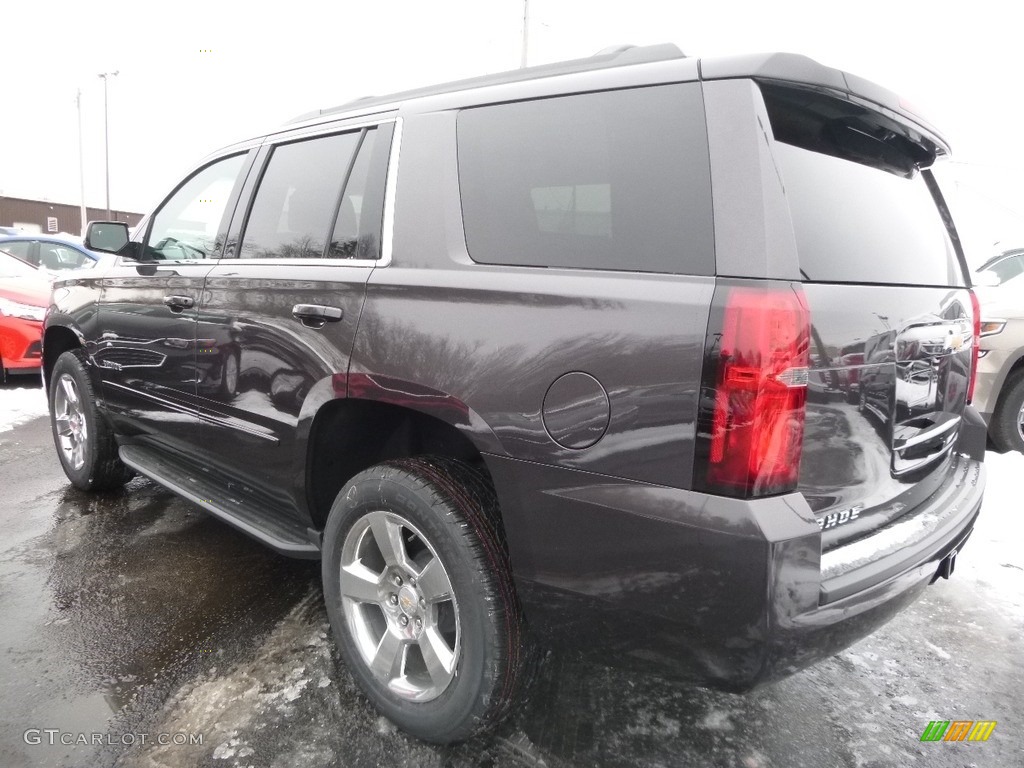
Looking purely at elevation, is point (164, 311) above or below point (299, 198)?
below

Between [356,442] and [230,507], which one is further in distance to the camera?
[230,507]

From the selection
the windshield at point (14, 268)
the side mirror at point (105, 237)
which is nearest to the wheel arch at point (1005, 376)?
the side mirror at point (105, 237)

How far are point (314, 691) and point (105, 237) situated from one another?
2.59 meters

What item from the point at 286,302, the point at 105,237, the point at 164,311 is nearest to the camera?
the point at 286,302

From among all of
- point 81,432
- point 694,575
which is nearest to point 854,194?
point 694,575

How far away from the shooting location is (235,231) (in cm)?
286

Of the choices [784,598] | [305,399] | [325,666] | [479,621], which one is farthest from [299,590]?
[784,598]

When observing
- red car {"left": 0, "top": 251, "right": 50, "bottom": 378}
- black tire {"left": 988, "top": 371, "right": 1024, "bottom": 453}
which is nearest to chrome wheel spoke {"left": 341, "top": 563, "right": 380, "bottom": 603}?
black tire {"left": 988, "top": 371, "right": 1024, "bottom": 453}

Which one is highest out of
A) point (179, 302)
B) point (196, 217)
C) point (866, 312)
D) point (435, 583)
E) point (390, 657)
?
point (196, 217)

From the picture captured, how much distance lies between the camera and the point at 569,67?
6.22 feet

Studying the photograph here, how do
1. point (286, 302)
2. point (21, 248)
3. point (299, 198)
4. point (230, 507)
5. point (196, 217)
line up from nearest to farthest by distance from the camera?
1. point (286, 302)
2. point (299, 198)
3. point (230, 507)
4. point (196, 217)
5. point (21, 248)

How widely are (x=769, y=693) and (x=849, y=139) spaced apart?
179 cm

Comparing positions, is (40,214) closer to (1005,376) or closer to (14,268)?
(14,268)

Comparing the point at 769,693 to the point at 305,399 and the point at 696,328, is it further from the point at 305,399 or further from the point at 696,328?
the point at 305,399
